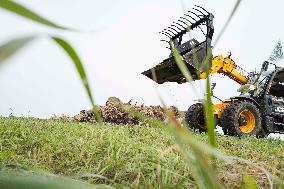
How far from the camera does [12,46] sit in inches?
17.2

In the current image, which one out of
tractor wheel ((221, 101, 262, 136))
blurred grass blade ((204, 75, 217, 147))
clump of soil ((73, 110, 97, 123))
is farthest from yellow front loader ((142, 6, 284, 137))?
blurred grass blade ((204, 75, 217, 147))

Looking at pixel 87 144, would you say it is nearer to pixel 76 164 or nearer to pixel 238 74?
pixel 76 164

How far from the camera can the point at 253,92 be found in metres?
11.4

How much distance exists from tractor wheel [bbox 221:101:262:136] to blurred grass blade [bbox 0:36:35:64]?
10.2 meters

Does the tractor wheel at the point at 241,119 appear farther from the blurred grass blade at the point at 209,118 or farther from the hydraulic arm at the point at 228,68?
the blurred grass blade at the point at 209,118

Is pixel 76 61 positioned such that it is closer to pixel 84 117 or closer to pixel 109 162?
pixel 109 162

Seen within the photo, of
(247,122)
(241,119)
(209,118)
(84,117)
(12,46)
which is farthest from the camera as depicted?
(84,117)

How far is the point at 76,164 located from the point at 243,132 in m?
8.27

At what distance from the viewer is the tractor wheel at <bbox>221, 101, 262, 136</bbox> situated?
1041cm

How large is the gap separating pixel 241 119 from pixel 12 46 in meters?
10.8

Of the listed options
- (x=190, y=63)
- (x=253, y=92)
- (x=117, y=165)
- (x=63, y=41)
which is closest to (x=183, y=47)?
(x=190, y=63)

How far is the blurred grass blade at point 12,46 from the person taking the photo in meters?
0.41

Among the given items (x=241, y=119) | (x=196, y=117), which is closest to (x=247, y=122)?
(x=241, y=119)

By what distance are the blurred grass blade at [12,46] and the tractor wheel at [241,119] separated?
10.2m
